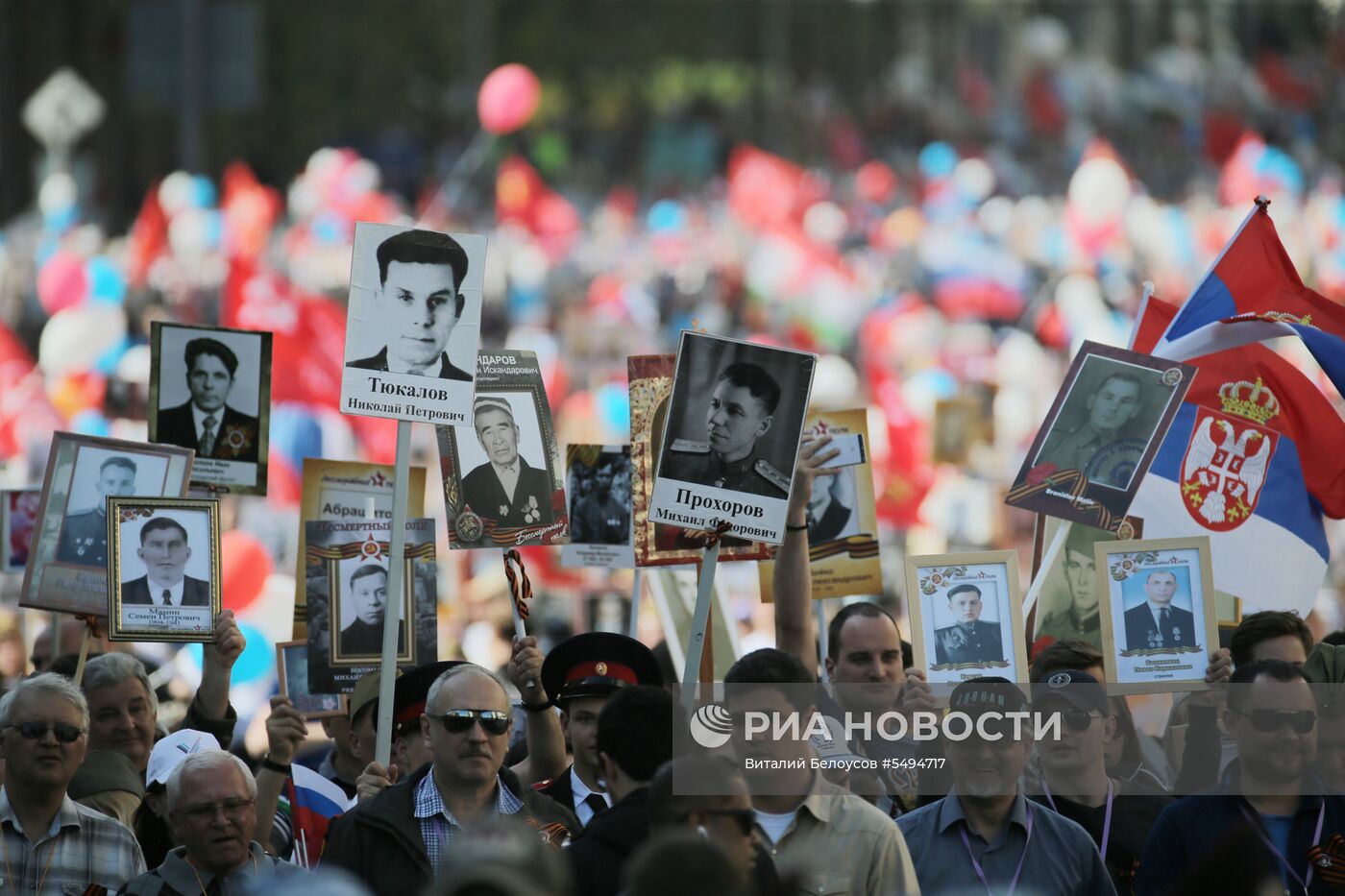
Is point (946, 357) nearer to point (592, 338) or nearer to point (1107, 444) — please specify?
point (592, 338)

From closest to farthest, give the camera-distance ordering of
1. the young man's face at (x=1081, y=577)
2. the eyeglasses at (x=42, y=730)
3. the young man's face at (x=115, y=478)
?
the eyeglasses at (x=42, y=730), the young man's face at (x=115, y=478), the young man's face at (x=1081, y=577)

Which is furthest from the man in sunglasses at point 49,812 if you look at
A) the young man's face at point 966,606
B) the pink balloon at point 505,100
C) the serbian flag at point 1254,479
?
the pink balloon at point 505,100

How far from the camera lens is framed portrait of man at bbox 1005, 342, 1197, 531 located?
767cm

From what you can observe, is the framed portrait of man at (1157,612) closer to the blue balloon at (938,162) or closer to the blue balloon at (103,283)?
the blue balloon at (103,283)

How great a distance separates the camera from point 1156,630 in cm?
702

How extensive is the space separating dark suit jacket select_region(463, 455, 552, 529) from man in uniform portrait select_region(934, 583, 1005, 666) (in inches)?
50.4

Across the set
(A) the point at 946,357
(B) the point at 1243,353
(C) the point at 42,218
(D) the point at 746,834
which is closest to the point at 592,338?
(A) the point at 946,357

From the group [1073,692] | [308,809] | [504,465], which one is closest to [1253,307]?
[1073,692]

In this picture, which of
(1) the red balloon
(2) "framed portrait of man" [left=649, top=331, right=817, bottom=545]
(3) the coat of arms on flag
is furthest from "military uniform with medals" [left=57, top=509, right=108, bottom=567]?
(3) the coat of arms on flag

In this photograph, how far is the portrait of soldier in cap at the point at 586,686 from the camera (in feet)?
21.1

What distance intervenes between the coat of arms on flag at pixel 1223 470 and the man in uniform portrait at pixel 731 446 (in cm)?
227

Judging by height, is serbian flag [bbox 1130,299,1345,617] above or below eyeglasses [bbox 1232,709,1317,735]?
above

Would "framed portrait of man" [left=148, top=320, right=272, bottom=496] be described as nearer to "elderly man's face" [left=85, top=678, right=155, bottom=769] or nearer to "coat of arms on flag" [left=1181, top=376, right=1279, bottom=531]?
"elderly man's face" [left=85, top=678, right=155, bottom=769]

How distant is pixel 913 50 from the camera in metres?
85.2
